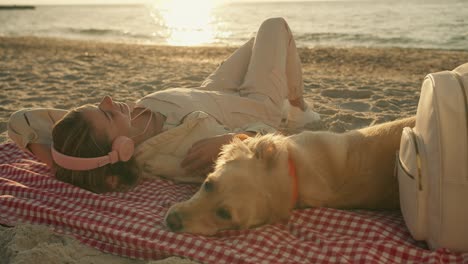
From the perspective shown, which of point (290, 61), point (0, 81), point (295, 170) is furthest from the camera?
point (0, 81)

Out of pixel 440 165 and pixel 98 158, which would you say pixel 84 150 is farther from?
pixel 440 165

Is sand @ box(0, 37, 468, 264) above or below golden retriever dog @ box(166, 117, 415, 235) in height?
below

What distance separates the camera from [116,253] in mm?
2383

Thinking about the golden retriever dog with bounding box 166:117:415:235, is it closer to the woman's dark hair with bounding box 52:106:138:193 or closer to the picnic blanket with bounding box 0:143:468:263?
the picnic blanket with bounding box 0:143:468:263

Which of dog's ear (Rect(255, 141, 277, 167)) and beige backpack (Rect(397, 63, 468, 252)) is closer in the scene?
beige backpack (Rect(397, 63, 468, 252))

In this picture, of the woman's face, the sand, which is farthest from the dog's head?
the woman's face

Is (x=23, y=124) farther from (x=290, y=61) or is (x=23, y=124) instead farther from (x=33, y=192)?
(x=290, y=61)

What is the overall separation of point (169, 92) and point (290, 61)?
48.3 inches

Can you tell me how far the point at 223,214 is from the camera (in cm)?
230

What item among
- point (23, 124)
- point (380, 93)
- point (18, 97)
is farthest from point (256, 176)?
point (18, 97)

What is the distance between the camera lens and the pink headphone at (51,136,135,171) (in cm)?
281

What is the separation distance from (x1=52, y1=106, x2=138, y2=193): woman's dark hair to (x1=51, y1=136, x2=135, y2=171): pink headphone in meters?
0.03

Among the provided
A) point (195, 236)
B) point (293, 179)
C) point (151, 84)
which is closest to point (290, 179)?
point (293, 179)

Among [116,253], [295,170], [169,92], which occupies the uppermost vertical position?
[169,92]
